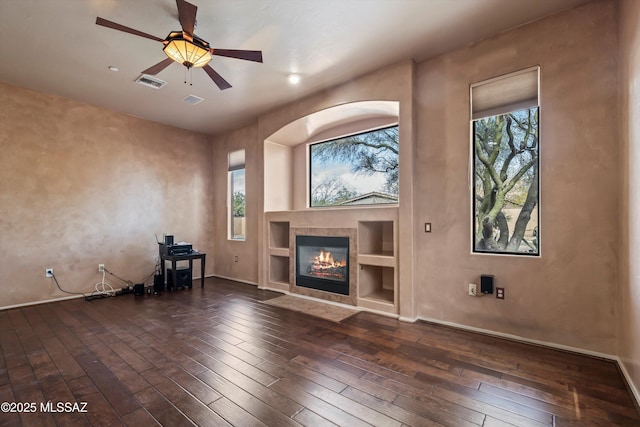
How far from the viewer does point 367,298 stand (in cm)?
389

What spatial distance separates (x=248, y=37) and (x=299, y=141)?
244cm

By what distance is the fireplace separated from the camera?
13.6 ft

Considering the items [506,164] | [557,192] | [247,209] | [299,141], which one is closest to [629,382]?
[557,192]

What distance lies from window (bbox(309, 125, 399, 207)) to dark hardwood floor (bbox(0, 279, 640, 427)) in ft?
6.35

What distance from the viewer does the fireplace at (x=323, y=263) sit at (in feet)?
13.6

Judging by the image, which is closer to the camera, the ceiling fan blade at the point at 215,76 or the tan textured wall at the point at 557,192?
the tan textured wall at the point at 557,192

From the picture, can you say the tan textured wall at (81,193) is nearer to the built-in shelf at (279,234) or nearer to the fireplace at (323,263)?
the built-in shelf at (279,234)

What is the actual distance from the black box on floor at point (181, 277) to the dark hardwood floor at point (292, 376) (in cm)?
164

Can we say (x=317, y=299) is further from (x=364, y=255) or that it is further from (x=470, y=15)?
(x=470, y=15)

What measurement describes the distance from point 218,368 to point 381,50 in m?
3.51

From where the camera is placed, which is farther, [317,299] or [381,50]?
[317,299]

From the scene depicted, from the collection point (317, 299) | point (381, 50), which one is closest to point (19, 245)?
point (317, 299)

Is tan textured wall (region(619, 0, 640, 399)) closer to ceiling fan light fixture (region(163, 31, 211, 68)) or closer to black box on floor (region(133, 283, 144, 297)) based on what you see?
ceiling fan light fixture (region(163, 31, 211, 68))

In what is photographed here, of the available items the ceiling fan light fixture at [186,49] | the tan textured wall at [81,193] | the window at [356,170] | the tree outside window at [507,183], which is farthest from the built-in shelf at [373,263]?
the ceiling fan light fixture at [186,49]
